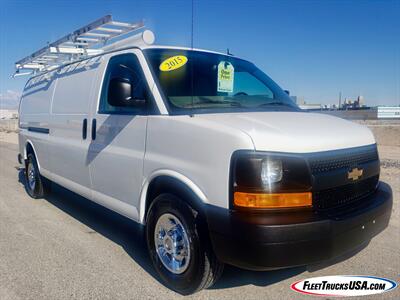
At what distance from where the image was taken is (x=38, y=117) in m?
6.46

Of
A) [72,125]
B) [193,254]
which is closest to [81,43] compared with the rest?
[72,125]

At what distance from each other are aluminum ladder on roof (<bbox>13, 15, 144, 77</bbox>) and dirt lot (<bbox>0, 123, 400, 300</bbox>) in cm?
247

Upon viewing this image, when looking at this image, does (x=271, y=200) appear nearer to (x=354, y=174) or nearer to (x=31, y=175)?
(x=354, y=174)

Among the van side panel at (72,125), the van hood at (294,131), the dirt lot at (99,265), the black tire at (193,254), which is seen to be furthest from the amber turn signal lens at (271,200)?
the van side panel at (72,125)

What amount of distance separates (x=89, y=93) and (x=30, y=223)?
219 centimetres

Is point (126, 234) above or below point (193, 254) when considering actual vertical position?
below

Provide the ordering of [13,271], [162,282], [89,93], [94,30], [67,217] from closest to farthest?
[162,282]
[13,271]
[89,93]
[94,30]
[67,217]

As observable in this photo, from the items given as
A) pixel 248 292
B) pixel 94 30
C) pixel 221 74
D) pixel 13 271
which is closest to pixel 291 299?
pixel 248 292

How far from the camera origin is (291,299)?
A: 125 inches

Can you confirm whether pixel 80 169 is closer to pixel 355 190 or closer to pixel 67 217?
pixel 67 217

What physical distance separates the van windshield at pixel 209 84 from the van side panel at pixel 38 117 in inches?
111

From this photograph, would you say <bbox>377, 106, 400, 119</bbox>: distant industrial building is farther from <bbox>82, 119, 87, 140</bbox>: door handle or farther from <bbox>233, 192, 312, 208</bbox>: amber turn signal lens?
<bbox>233, 192, 312, 208</bbox>: amber turn signal lens

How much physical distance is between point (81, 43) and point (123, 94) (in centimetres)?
262

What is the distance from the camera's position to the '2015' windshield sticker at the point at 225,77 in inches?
157
